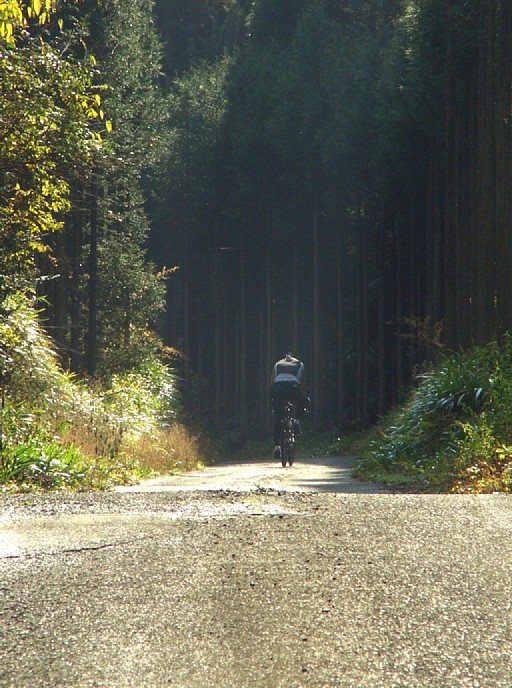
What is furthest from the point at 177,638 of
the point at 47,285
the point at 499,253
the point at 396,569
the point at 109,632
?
the point at 47,285

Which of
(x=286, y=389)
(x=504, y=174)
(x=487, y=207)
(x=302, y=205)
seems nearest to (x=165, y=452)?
(x=286, y=389)

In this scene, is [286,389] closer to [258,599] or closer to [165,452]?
[165,452]

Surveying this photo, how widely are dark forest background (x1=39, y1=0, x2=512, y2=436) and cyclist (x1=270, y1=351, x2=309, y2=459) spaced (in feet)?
9.02

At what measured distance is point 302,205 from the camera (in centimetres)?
4253

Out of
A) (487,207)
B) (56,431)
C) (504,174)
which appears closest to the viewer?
(56,431)

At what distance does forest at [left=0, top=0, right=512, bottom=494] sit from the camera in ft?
52.9

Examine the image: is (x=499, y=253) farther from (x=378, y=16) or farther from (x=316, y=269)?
(x=378, y=16)

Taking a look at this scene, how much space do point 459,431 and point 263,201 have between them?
31.4 metres

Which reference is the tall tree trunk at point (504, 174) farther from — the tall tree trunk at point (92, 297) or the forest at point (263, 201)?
the tall tree trunk at point (92, 297)

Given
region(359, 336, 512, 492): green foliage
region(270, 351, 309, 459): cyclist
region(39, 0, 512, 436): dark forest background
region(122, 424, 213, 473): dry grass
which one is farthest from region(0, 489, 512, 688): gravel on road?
region(39, 0, 512, 436): dark forest background

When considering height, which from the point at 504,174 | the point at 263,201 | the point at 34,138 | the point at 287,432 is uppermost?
the point at 263,201

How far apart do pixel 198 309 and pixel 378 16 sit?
1725 centimetres

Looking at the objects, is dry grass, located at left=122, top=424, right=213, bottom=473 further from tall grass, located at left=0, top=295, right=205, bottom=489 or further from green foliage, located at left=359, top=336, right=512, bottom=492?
green foliage, located at left=359, top=336, right=512, bottom=492

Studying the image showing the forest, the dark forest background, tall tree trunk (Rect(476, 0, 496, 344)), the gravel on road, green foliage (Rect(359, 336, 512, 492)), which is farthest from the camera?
the dark forest background
